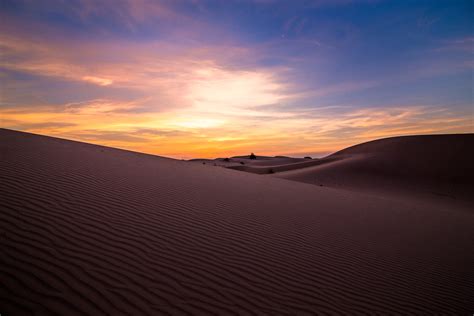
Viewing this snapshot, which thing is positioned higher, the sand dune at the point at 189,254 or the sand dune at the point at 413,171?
the sand dune at the point at 413,171

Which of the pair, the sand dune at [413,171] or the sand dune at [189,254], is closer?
the sand dune at [189,254]

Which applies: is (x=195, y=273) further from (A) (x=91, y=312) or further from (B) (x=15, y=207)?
(B) (x=15, y=207)

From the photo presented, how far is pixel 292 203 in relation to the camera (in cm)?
823

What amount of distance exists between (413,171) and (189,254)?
72.9ft

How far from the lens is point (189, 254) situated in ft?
12.4

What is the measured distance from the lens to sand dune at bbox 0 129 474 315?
2822 mm

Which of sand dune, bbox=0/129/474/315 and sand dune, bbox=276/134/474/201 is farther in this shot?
sand dune, bbox=276/134/474/201

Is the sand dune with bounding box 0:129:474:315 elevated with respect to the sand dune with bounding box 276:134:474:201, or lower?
lower

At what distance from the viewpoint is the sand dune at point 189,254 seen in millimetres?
2822

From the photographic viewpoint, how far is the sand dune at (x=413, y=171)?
58.2ft

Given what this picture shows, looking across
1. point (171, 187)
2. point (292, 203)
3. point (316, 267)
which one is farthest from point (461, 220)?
point (171, 187)

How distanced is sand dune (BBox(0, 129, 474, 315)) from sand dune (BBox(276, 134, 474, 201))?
11766 mm

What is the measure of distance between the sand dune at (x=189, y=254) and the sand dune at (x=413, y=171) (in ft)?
38.6

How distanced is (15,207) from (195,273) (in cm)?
283
